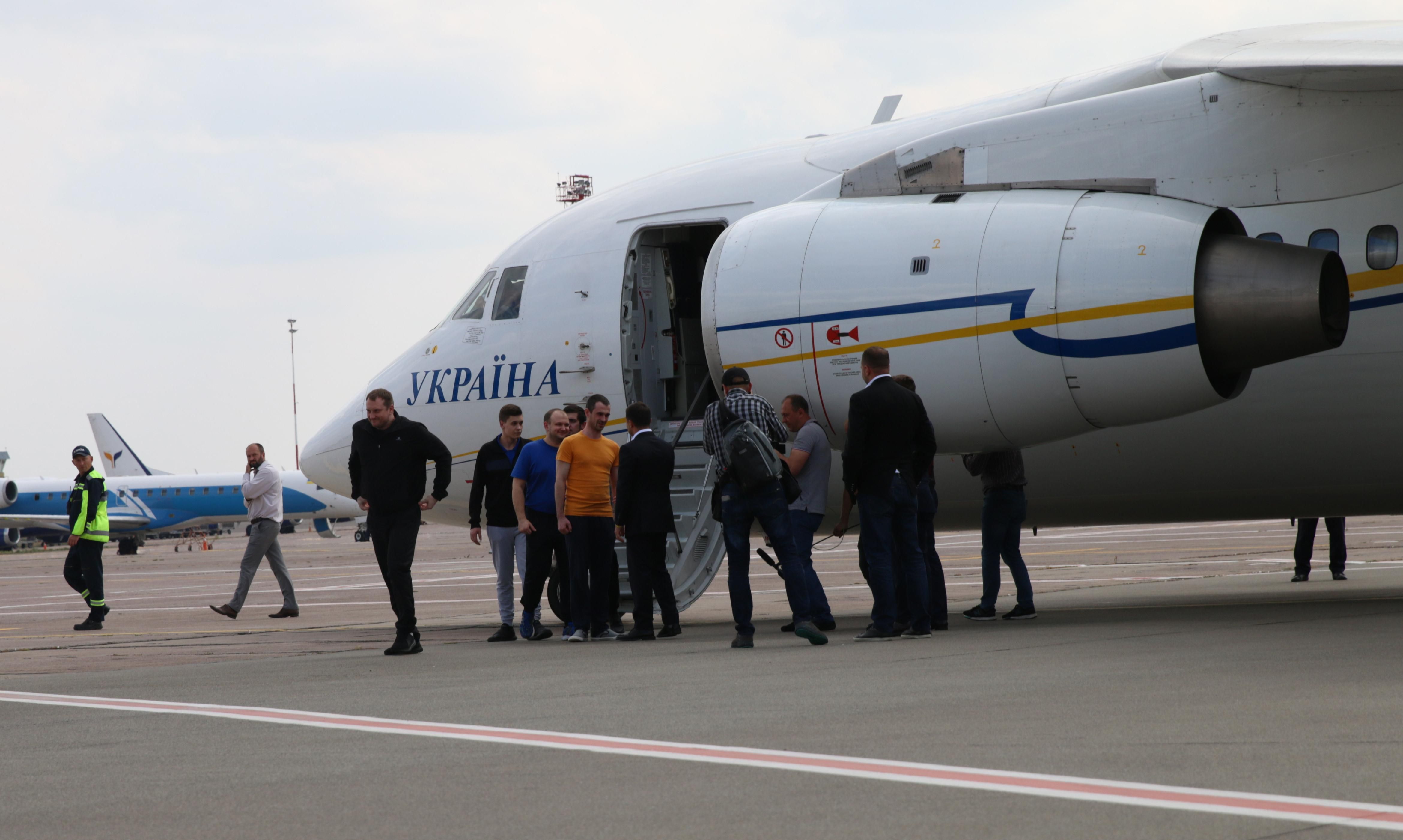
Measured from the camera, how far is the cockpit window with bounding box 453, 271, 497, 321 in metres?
13.2

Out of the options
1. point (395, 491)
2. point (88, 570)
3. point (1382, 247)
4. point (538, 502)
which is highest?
point (1382, 247)

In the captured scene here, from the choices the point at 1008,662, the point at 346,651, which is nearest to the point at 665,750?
the point at 1008,662

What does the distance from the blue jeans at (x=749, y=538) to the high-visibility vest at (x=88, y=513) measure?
24.0 ft

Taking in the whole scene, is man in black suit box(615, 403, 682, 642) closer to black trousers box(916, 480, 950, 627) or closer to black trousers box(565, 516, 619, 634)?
black trousers box(565, 516, 619, 634)

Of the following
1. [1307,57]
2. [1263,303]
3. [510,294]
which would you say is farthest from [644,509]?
[1307,57]

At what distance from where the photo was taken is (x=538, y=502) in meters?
10.9

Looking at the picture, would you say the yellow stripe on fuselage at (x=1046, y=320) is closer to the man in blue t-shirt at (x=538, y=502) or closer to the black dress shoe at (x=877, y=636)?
the black dress shoe at (x=877, y=636)

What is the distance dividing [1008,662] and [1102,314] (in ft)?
8.43

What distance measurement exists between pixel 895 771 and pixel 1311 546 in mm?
11694

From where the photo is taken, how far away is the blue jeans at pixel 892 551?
9.30 meters

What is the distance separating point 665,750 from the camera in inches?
209

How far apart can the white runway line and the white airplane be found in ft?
15.7

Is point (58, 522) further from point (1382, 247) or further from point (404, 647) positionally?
point (1382, 247)

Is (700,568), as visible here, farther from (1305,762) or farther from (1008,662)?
(1305,762)
